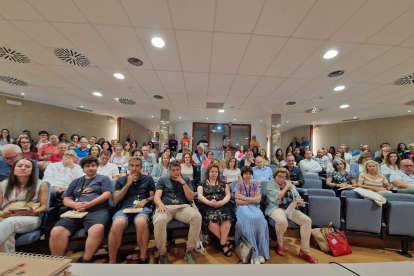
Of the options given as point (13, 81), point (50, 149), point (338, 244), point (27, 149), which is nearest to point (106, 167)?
point (27, 149)

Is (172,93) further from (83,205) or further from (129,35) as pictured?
(83,205)

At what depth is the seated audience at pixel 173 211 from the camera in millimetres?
1892

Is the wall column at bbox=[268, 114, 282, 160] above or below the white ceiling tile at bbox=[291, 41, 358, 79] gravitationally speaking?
below

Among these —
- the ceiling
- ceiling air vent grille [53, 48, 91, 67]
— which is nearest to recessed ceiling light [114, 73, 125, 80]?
the ceiling

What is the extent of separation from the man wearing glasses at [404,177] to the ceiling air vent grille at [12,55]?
739 centimetres

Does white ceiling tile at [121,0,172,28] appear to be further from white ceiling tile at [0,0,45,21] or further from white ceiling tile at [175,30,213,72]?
white ceiling tile at [0,0,45,21]

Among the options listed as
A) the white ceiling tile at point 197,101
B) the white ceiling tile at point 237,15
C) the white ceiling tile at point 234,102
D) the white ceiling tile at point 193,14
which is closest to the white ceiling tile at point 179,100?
the white ceiling tile at point 197,101

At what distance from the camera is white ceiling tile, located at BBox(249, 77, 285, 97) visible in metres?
3.87

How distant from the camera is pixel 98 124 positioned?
877 centimetres

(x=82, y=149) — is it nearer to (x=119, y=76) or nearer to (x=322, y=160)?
(x=119, y=76)

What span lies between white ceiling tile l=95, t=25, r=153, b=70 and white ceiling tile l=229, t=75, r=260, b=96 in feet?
6.84

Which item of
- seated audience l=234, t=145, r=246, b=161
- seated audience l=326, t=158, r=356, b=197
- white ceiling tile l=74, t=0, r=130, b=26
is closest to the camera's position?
white ceiling tile l=74, t=0, r=130, b=26

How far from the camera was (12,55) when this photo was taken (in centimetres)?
313

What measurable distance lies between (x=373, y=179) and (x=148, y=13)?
4.49 metres
